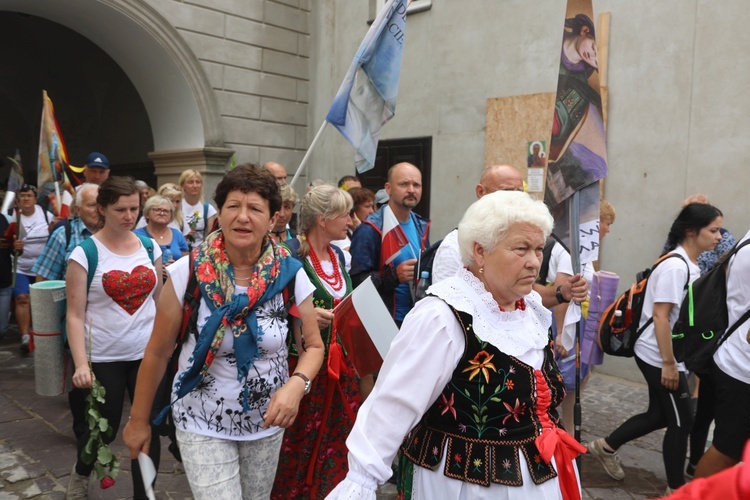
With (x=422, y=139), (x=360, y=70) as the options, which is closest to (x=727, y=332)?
(x=360, y=70)

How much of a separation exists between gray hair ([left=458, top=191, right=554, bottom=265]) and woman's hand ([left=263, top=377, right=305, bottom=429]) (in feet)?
2.82

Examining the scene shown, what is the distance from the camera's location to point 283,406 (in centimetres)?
244

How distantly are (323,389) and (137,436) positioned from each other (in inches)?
50.3

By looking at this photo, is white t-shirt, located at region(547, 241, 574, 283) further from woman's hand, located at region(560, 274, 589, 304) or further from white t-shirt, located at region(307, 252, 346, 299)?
white t-shirt, located at region(307, 252, 346, 299)

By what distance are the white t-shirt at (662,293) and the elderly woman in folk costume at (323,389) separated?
6.17 feet

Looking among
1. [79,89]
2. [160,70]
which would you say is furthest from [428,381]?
[79,89]

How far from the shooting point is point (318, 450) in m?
3.52

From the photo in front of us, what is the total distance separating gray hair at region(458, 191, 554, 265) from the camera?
6.98 feet

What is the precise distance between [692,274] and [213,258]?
3.06 m

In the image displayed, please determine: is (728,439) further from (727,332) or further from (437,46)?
(437,46)

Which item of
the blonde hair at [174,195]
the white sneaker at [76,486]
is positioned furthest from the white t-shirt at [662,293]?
the blonde hair at [174,195]

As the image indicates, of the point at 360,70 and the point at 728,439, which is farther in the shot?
the point at 360,70

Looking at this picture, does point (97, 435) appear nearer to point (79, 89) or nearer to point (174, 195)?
point (174, 195)

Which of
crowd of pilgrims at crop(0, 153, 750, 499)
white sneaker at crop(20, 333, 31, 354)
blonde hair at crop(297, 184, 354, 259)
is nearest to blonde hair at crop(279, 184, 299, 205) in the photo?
crowd of pilgrims at crop(0, 153, 750, 499)
